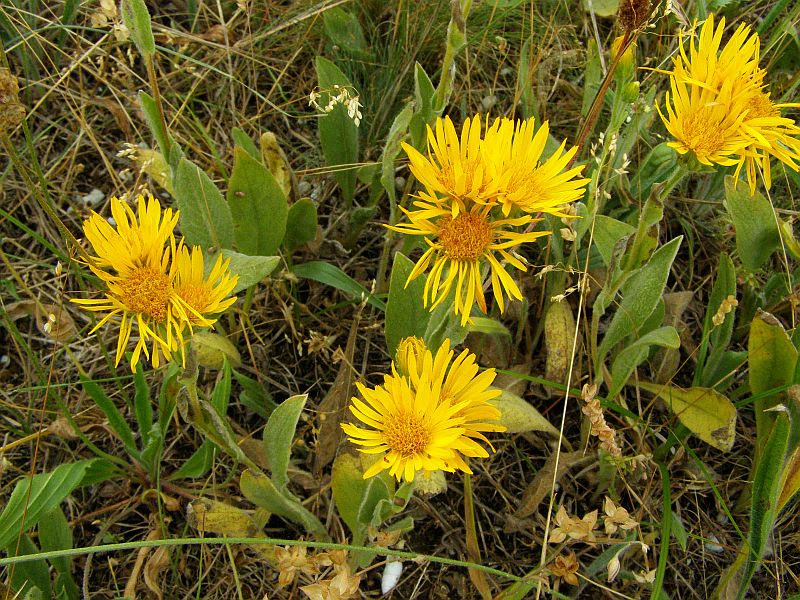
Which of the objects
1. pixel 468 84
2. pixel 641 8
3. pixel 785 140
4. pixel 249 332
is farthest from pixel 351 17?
pixel 785 140

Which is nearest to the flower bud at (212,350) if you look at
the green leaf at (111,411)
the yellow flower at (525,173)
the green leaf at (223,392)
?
the green leaf at (223,392)

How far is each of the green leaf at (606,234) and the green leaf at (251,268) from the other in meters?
0.98

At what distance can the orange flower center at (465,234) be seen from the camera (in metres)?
1.67

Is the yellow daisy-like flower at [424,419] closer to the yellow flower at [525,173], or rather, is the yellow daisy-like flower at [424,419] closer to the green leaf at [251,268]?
the yellow flower at [525,173]

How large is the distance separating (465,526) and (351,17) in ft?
6.24

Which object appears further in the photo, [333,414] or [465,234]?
[333,414]

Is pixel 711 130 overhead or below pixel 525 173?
overhead

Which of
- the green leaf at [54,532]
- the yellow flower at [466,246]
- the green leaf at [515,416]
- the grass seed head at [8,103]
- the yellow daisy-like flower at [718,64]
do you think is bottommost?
the green leaf at [54,532]

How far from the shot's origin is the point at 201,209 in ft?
7.51

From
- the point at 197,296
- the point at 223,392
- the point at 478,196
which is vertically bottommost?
the point at 223,392

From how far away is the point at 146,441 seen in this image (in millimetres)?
2252

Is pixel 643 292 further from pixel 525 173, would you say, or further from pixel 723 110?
pixel 525 173

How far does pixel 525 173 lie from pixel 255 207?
1.00 metres

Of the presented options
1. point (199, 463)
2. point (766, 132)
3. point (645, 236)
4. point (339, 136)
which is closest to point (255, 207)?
point (339, 136)
